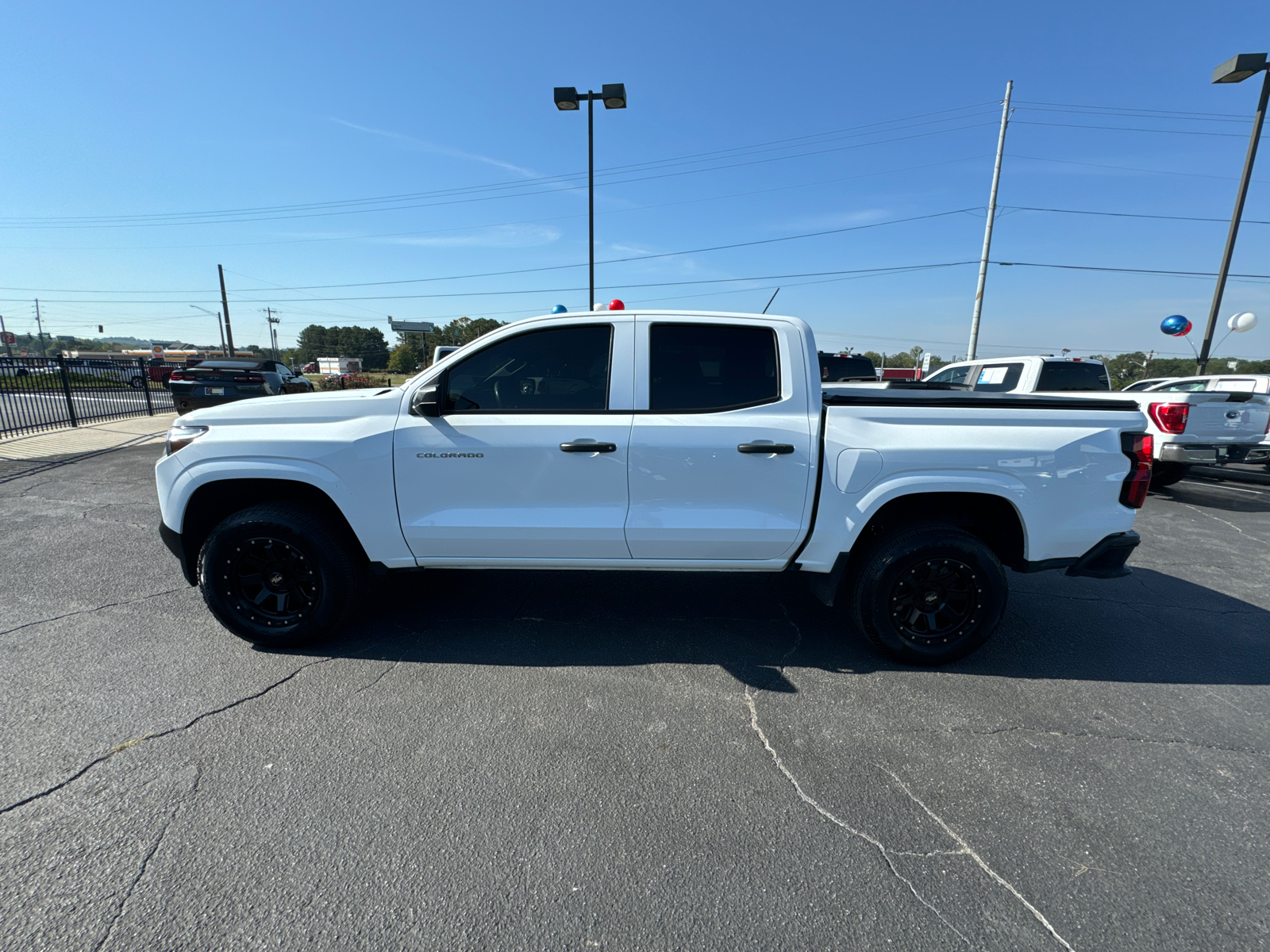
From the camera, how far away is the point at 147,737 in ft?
8.55

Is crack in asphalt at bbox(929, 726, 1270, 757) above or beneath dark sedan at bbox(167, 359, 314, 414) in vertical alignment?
beneath

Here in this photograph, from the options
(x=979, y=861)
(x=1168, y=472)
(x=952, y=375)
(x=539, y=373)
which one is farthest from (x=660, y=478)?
(x=952, y=375)

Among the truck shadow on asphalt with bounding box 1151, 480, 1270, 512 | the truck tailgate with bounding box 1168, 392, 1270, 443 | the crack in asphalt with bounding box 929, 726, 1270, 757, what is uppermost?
the truck tailgate with bounding box 1168, 392, 1270, 443

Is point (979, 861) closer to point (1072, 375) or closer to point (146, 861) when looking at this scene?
point (146, 861)

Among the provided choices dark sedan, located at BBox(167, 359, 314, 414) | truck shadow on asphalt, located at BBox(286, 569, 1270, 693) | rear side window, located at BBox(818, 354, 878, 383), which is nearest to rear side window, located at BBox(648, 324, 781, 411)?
truck shadow on asphalt, located at BBox(286, 569, 1270, 693)

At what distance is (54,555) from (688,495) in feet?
17.9

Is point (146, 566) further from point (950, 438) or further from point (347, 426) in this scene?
point (950, 438)

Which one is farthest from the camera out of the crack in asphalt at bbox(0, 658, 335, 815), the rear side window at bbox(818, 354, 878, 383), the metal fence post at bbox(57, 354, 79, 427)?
the rear side window at bbox(818, 354, 878, 383)

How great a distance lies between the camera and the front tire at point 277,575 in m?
3.28

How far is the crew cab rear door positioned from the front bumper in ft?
22.7

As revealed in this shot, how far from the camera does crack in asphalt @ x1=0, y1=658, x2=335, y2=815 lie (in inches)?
87.8

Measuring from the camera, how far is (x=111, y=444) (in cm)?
1070

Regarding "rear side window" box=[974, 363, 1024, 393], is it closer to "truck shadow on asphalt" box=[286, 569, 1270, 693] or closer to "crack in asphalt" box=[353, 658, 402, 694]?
"truck shadow on asphalt" box=[286, 569, 1270, 693]

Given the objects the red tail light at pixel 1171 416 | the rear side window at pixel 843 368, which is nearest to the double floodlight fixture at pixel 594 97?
the rear side window at pixel 843 368
